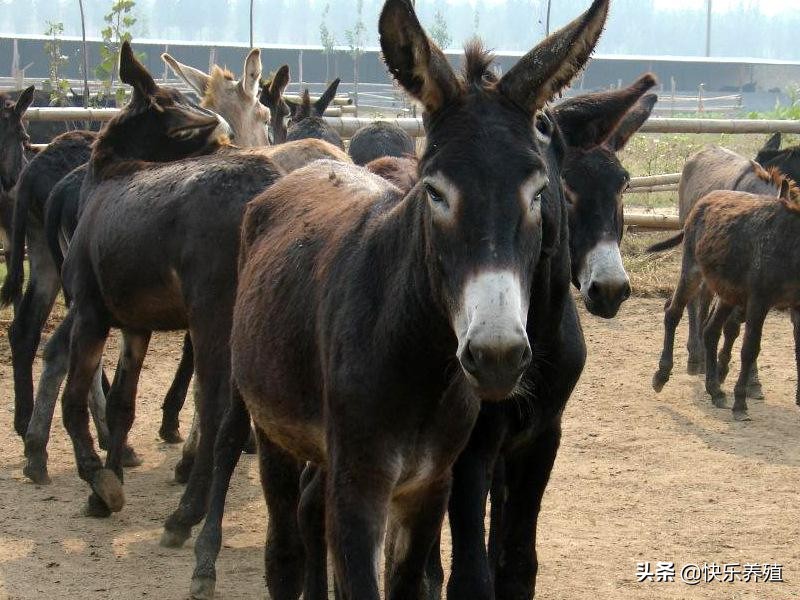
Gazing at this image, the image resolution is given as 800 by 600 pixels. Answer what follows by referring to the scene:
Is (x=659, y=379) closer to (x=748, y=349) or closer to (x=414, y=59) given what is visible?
(x=748, y=349)

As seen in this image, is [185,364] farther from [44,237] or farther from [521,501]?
[521,501]

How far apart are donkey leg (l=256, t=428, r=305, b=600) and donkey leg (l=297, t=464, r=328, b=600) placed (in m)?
0.11

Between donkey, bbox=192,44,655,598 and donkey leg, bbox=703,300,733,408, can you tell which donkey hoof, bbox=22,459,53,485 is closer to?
donkey, bbox=192,44,655,598

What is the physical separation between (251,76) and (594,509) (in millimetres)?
4427

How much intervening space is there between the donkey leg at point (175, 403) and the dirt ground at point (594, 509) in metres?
0.13

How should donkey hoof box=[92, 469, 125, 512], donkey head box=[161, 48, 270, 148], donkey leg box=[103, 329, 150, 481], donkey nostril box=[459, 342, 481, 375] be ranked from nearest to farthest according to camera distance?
donkey nostril box=[459, 342, 481, 375] < donkey hoof box=[92, 469, 125, 512] < donkey leg box=[103, 329, 150, 481] < donkey head box=[161, 48, 270, 148]

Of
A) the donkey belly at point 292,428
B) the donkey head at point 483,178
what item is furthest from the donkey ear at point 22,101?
the donkey head at point 483,178

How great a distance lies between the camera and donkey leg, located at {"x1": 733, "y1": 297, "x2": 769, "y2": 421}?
841 centimetres

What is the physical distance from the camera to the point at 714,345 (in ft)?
30.1

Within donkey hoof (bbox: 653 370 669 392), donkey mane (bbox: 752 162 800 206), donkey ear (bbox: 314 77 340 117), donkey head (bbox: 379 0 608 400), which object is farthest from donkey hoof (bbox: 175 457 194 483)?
donkey mane (bbox: 752 162 800 206)

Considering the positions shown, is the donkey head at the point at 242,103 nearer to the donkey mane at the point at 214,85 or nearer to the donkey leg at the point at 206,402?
the donkey mane at the point at 214,85

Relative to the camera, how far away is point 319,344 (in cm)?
348

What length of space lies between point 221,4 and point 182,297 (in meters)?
173

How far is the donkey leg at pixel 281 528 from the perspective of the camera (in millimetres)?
4312
